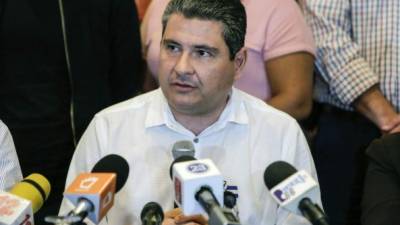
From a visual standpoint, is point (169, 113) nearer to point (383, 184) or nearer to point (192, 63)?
point (192, 63)

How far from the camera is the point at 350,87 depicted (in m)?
2.80

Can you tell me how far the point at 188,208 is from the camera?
52.6 inches

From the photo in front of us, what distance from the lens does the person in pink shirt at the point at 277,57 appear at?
2.69 m

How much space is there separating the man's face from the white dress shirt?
5.4 inches

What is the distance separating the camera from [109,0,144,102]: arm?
8.95 ft

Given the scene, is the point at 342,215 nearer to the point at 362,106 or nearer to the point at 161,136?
the point at 362,106

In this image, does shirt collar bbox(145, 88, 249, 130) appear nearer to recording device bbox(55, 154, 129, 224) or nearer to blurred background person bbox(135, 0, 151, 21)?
recording device bbox(55, 154, 129, 224)

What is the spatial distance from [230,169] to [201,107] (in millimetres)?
237

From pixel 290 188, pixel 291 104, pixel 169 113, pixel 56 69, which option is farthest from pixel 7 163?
pixel 291 104

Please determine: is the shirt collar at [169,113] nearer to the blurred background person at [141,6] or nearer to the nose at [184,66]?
the nose at [184,66]

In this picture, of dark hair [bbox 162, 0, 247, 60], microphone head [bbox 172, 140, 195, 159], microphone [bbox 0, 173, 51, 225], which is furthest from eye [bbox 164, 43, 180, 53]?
microphone [bbox 0, 173, 51, 225]

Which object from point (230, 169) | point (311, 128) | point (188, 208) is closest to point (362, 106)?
point (311, 128)

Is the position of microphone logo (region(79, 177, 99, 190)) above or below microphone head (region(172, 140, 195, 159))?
above

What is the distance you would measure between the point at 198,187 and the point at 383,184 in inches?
38.7
